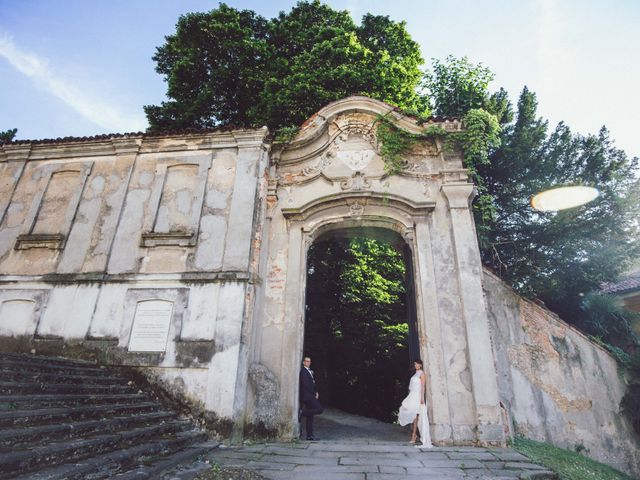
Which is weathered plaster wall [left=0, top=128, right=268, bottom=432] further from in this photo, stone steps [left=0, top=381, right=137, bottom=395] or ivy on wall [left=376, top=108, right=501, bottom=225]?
ivy on wall [left=376, top=108, right=501, bottom=225]

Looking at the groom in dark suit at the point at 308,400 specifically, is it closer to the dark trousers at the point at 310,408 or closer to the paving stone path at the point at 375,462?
the dark trousers at the point at 310,408

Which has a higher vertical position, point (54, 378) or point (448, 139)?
point (448, 139)

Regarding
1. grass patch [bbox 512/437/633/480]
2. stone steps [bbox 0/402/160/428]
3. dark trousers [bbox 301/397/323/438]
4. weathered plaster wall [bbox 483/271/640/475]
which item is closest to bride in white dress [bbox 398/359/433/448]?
grass patch [bbox 512/437/633/480]

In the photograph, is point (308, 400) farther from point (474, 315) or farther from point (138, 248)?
point (138, 248)

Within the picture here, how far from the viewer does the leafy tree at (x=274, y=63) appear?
11.9m

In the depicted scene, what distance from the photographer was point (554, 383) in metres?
8.65

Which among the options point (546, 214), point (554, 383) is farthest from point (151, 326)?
point (546, 214)

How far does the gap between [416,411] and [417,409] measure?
0.04 meters

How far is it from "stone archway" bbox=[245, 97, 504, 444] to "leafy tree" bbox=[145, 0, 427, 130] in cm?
365

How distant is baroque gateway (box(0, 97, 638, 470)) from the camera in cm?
658

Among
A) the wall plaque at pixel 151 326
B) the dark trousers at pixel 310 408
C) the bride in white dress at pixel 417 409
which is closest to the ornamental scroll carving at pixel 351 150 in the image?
the wall plaque at pixel 151 326

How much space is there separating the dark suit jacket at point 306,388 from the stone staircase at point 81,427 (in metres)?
1.95

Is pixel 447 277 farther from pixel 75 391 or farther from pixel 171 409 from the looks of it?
pixel 75 391

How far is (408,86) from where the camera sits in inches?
534
